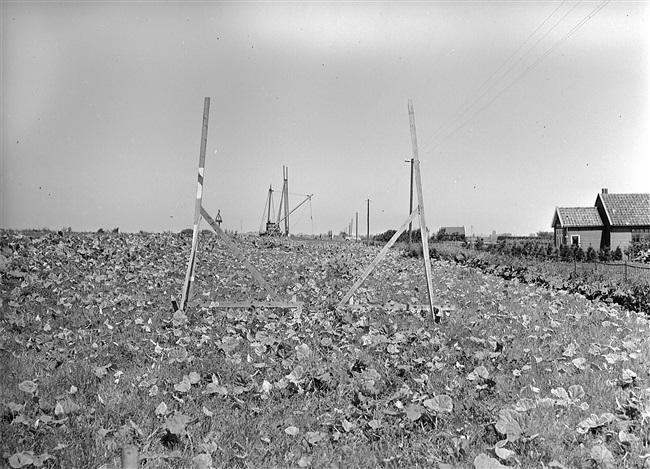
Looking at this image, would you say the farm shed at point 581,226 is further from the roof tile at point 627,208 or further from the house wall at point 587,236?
the roof tile at point 627,208

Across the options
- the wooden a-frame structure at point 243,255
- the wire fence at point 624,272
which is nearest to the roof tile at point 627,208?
the wire fence at point 624,272

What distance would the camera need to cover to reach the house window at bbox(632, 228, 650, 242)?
3684 centimetres

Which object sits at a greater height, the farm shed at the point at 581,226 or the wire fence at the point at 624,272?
the farm shed at the point at 581,226

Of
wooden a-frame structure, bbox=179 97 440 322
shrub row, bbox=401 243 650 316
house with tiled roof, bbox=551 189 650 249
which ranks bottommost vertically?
shrub row, bbox=401 243 650 316

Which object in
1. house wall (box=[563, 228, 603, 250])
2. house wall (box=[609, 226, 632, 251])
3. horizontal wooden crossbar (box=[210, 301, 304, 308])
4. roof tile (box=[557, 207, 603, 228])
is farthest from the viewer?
roof tile (box=[557, 207, 603, 228])

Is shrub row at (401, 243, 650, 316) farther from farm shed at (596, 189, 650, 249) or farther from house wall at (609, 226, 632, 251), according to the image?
farm shed at (596, 189, 650, 249)

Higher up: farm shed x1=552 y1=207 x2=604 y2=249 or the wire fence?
farm shed x1=552 y1=207 x2=604 y2=249

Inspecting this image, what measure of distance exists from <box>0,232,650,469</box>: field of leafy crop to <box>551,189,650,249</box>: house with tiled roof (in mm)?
35159

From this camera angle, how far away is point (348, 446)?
2.96 m

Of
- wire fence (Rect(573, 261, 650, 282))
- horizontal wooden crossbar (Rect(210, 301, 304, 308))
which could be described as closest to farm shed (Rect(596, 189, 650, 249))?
wire fence (Rect(573, 261, 650, 282))

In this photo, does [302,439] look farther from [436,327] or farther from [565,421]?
[436,327]

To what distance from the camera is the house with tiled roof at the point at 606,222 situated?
123 ft

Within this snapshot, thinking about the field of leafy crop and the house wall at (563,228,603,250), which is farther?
the house wall at (563,228,603,250)

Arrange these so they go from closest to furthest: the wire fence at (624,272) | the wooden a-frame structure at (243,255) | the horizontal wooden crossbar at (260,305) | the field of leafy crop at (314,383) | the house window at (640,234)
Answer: the field of leafy crop at (314,383) → the horizontal wooden crossbar at (260,305) → the wooden a-frame structure at (243,255) → the wire fence at (624,272) → the house window at (640,234)
